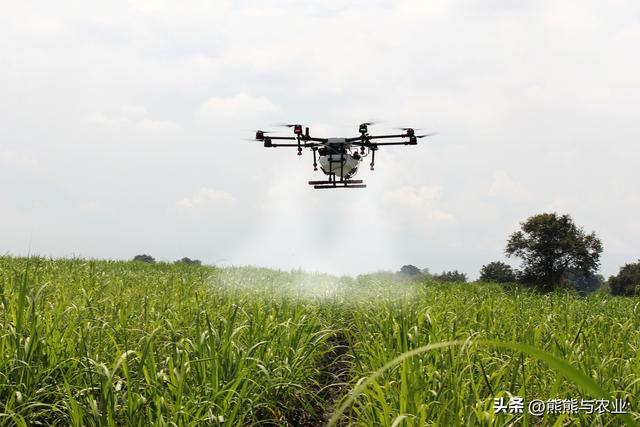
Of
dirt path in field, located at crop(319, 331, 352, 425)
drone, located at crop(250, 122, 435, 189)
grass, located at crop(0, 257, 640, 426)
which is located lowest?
dirt path in field, located at crop(319, 331, 352, 425)

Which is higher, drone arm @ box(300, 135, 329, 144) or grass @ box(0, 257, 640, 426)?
drone arm @ box(300, 135, 329, 144)

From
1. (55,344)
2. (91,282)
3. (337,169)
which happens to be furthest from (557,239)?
(55,344)

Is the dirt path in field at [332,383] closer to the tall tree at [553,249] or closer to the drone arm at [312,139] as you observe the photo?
the drone arm at [312,139]

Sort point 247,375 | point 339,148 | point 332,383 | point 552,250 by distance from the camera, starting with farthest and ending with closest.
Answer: point 552,250
point 339,148
point 332,383
point 247,375

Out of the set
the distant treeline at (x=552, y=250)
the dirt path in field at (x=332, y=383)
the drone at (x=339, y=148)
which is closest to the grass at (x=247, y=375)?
the dirt path in field at (x=332, y=383)

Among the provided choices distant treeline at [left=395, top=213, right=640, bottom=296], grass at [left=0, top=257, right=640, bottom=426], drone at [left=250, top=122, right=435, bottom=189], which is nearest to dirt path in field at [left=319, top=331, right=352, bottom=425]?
grass at [left=0, top=257, right=640, bottom=426]

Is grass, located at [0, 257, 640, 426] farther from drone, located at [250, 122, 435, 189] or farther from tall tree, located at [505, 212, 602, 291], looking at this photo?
tall tree, located at [505, 212, 602, 291]

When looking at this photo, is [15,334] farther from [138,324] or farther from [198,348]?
[138,324]

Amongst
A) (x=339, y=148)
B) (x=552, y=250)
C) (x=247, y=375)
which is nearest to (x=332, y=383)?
(x=247, y=375)

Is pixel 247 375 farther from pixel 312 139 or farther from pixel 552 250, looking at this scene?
pixel 552 250
